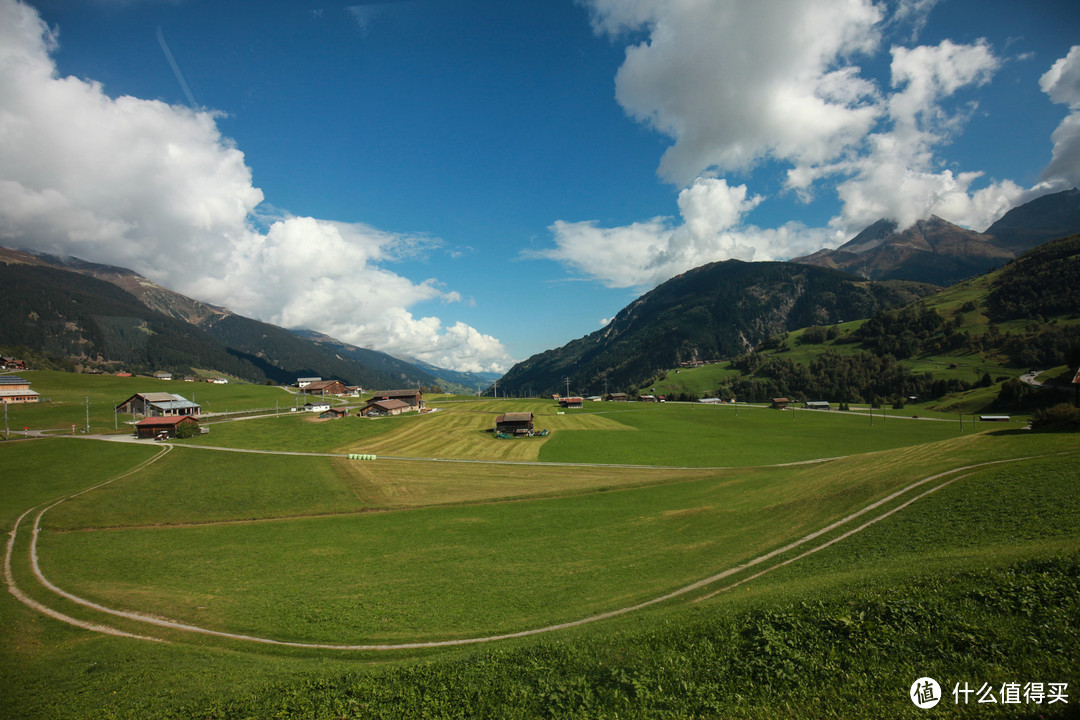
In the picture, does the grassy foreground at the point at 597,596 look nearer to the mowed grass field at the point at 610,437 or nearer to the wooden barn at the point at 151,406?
the mowed grass field at the point at 610,437

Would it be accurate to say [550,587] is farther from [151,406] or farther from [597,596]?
[151,406]

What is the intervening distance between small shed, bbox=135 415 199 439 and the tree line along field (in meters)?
22.1

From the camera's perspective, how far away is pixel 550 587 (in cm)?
2153

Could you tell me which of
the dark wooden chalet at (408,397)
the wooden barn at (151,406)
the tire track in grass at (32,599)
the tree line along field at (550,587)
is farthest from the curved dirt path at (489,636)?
the dark wooden chalet at (408,397)

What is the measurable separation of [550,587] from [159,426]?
86.0 metres

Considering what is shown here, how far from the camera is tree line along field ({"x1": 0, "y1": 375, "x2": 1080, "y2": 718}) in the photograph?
1015 centimetres

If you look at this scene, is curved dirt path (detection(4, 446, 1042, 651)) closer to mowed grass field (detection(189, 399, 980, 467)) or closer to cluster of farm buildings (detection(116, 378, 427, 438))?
mowed grass field (detection(189, 399, 980, 467))

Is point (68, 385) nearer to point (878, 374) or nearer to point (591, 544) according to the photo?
point (591, 544)

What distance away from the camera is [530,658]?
12273 mm

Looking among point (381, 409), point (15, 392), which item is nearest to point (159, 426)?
point (381, 409)

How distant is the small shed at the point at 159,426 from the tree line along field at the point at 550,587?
22.1 metres

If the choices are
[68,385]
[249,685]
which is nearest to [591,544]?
[249,685]

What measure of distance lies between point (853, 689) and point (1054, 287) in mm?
279229

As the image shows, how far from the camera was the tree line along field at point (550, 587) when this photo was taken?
10.1m
